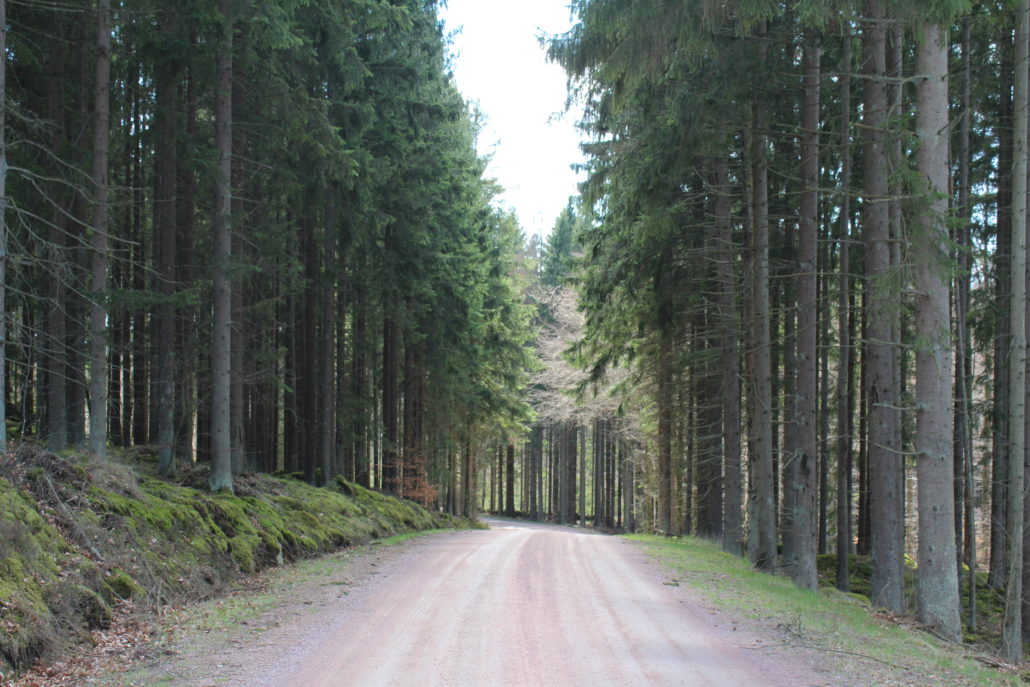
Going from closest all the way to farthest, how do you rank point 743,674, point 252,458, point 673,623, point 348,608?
point 743,674 < point 673,623 < point 348,608 < point 252,458

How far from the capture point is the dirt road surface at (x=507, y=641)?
20.2 ft

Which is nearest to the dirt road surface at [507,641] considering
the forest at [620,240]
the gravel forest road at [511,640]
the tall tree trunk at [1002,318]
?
the gravel forest road at [511,640]

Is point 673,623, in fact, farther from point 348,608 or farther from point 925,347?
point 925,347

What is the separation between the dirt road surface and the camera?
6156 mm

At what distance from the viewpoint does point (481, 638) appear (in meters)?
7.40

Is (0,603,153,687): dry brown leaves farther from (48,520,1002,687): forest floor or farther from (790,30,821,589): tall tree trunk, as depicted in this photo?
(790,30,821,589): tall tree trunk

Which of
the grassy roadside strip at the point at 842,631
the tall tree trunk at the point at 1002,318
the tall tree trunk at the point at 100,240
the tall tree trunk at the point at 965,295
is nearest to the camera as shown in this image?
the grassy roadside strip at the point at 842,631

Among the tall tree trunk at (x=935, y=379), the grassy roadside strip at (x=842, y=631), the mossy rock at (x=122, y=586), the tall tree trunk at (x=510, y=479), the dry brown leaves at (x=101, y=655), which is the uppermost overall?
the tall tree trunk at (x=935, y=379)

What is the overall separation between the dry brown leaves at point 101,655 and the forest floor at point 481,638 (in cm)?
18

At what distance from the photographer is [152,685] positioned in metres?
5.89

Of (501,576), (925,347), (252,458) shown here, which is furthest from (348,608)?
(252,458)

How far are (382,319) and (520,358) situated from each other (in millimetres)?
8881

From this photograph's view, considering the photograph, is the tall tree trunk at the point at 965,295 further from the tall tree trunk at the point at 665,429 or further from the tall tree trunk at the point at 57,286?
the tall tree trunk at the point at 57,286

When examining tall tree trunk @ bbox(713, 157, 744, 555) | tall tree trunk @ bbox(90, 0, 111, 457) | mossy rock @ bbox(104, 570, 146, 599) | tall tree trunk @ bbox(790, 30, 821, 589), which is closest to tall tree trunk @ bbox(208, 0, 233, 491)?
tall tree trunk @ bbox(90, 0, 111, 457)
